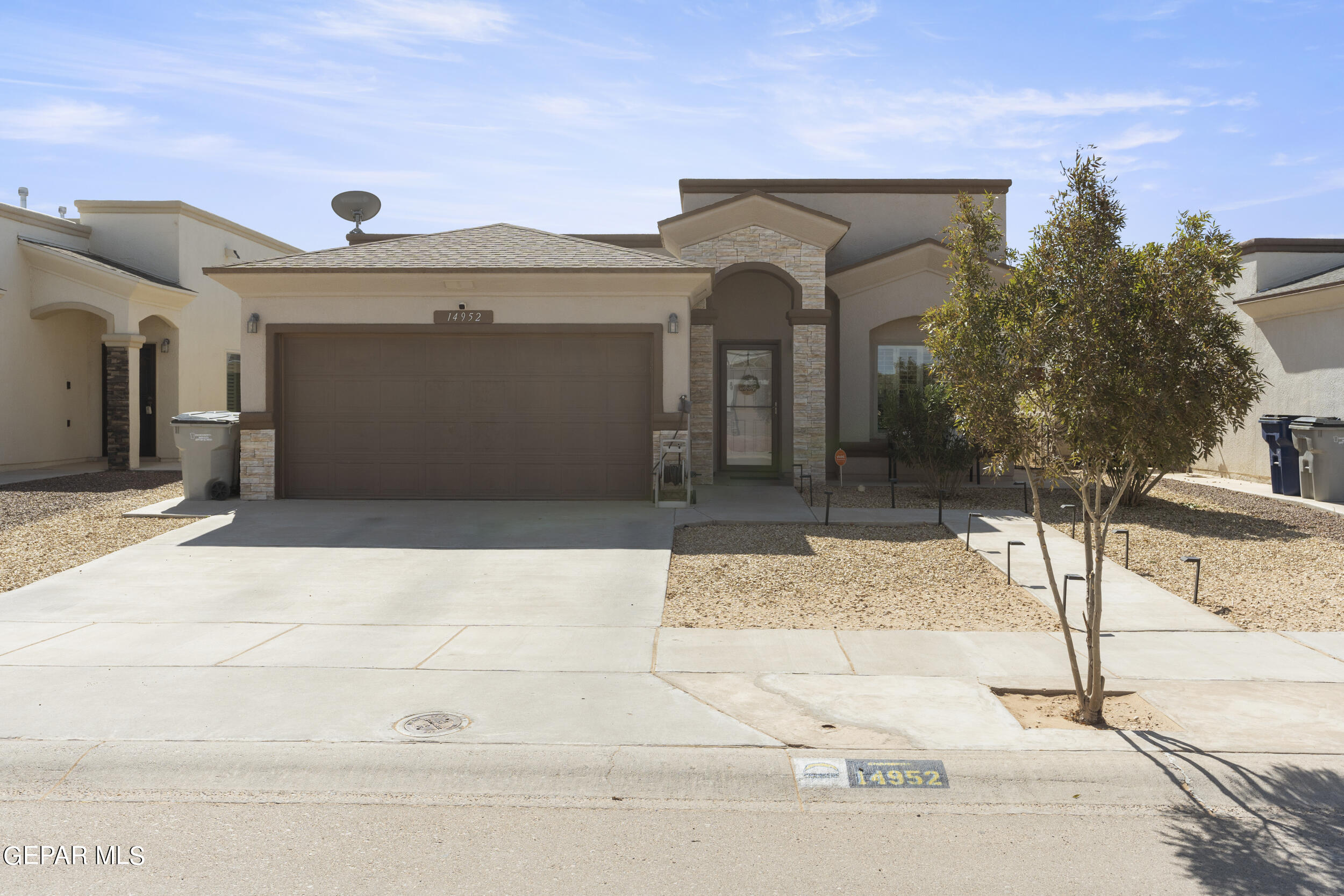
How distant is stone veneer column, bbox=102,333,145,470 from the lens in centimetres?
1962

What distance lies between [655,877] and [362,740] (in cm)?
211

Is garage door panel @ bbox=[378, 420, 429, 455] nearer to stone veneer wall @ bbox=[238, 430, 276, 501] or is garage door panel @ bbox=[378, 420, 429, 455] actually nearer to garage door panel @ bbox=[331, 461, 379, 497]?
garage door panel @ bbox=[331, 461, 379, 497]

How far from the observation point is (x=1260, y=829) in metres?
4.39

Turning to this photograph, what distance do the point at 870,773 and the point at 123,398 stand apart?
1944cm

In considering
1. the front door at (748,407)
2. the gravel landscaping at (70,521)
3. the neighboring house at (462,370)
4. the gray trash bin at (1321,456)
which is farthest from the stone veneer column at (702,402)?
the gray trash bin at (1321,456)

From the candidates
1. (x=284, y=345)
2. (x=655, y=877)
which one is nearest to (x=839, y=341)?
(x=284, y=345)

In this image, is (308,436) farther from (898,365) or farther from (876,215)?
(876,215)

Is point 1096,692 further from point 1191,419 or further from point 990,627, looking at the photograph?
point 990,627

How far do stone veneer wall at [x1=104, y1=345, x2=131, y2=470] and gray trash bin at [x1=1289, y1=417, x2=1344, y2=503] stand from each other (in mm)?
21665

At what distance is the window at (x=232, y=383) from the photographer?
24.2 meters

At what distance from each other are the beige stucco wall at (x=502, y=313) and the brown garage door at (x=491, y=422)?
0.29m

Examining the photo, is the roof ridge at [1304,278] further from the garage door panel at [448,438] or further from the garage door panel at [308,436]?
the garage door panel at [308,436]

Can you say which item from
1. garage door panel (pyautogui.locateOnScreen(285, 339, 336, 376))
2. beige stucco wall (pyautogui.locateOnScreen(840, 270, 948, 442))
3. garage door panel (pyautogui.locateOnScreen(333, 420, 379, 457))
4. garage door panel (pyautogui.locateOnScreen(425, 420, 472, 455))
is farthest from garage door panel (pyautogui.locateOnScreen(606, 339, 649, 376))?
beige stucco wall (pyautogui.locateOnScreen(840, 270, 948, 442))

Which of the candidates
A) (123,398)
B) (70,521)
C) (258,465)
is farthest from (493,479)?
(123,398)
